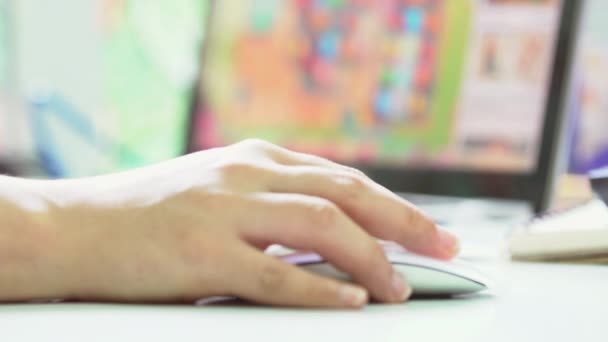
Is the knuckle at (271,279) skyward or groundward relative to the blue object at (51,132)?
skyward

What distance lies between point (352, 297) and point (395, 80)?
2.41 ft

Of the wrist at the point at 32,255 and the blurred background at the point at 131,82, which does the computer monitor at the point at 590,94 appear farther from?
the wrist at the point at 32,255

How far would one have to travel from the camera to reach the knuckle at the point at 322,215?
0.44 meters

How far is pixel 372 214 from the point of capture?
1.53 ft

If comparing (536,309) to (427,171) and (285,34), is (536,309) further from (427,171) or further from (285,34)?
(285,34)

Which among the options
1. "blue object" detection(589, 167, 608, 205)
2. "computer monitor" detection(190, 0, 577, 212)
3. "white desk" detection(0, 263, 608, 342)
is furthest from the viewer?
"computer monitor" detection(190, 0, 577, 212)

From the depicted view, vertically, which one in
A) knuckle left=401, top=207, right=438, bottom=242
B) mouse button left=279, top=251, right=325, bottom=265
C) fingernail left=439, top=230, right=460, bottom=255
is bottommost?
mouse button left=279, top=251, right=325, bottom=265

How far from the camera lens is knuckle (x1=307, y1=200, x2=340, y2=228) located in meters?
0.44

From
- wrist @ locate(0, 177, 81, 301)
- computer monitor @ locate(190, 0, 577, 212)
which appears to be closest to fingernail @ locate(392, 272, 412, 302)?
wrist @ locate(0, 177, 81, 301)

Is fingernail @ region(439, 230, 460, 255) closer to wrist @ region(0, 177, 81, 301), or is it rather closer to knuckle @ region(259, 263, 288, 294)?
knuckle @ region(259, 263, 288, 294)

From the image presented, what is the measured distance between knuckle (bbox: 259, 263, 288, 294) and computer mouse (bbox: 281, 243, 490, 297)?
0.02 m

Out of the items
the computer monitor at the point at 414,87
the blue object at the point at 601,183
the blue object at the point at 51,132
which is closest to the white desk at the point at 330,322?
the blue object at the point at 601,183

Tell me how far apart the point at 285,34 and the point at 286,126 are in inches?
5.2

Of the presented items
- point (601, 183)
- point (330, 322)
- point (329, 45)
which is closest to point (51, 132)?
point (329, 45)
